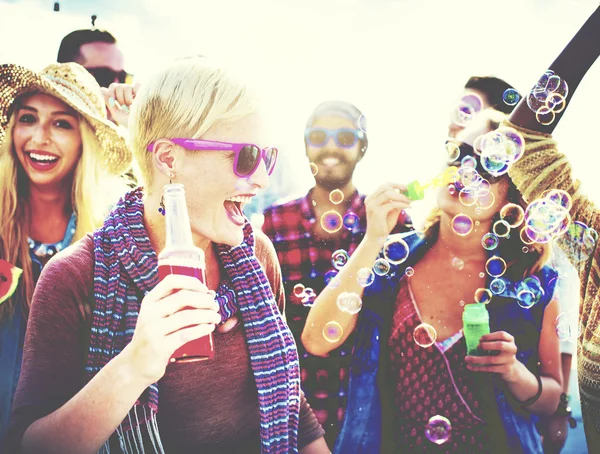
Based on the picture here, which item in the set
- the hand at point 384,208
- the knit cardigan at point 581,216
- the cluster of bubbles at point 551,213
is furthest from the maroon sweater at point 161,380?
the cluster of bubbles at point 551,213

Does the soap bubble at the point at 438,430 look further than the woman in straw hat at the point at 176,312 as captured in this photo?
Yes

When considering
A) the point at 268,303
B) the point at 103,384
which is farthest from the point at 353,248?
the point at 103,384

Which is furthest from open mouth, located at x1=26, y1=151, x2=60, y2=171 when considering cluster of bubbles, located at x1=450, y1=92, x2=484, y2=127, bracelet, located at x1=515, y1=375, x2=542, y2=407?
bracelet, located at x1=515, y1=375, x2=542, y2=407

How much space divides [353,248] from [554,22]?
1.35 m

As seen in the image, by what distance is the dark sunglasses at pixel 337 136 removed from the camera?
229 centimetres

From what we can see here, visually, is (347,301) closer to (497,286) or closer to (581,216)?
(497,286)

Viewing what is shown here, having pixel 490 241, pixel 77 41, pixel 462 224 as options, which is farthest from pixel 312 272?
pixel 77 41

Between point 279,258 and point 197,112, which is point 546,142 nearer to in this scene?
point 279,258

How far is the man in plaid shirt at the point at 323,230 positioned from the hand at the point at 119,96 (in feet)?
2.49

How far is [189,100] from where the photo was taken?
164 centimetres

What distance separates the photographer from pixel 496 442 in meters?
2.19

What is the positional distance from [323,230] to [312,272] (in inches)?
7.6

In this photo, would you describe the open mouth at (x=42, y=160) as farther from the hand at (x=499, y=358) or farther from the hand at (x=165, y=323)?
the hand at (x=499, y=358)

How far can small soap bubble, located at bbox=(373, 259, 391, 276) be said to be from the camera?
2.27 metres
